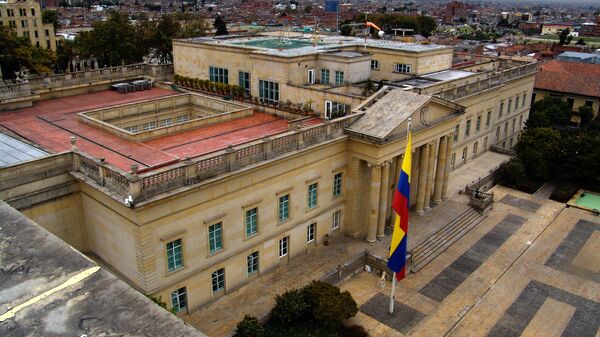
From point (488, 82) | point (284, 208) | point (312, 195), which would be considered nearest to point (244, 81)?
point (312, 195)

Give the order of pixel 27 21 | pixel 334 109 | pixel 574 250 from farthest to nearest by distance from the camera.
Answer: pixel 27 21
pixel 334 109
pixel 574 250

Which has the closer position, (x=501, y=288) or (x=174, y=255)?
(x=174, y=255)

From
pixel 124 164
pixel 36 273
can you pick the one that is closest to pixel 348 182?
pixel 124 164

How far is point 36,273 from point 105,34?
65.8 meters

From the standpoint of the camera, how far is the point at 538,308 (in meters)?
32.6

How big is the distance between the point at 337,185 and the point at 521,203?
2191 cm

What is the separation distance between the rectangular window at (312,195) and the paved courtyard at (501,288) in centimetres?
619

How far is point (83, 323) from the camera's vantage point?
37.0 ft

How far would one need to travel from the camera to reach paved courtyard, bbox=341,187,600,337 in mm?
30688

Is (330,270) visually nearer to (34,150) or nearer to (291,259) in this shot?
(291,259)

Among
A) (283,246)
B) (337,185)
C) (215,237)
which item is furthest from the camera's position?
(337,185)

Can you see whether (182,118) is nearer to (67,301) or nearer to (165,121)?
(165,121)

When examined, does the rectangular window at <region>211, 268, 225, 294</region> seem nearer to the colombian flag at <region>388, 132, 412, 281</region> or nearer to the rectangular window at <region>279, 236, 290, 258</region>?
the rectangular window at <region>279, 236, 290, 258</region>

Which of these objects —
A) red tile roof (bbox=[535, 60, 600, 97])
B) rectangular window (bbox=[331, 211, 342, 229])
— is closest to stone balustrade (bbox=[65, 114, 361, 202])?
rectangular window (bbox=[331, 211, 342, 229])
